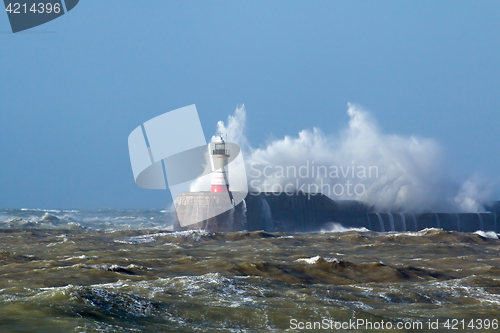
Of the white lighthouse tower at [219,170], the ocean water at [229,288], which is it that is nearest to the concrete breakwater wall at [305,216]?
the white lighthouse tower at [219,170]

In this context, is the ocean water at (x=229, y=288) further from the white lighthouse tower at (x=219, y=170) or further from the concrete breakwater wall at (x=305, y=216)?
the white lighthouse tower at (x=219, y=170)

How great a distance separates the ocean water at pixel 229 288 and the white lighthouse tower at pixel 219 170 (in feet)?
41.2

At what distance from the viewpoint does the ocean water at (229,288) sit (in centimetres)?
868

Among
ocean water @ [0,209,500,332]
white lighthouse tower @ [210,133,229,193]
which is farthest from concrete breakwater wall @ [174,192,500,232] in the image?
ocean water @ [0,209,500,332]

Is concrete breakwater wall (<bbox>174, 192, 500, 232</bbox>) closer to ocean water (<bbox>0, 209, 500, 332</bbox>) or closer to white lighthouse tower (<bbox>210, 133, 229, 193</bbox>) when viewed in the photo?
white lighthouse tower (<bbox>210, 133, 229, 193</bbox>)

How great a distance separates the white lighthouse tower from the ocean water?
494 inches

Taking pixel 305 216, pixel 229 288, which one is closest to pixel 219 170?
pixel 305 216

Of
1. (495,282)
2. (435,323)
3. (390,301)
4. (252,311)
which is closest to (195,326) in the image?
(252,311)

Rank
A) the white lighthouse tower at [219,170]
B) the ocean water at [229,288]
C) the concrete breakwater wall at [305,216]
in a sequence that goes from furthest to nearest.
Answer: the white lighthouse tower at [219,170] → the concrete breakwater wall at [305,216] → the ocean water at [229,288]

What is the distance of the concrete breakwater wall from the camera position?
1399 inches

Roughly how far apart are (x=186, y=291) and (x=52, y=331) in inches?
178

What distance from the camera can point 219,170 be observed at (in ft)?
119

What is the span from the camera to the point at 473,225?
157 feet

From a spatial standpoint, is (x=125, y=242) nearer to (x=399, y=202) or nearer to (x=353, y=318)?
(x=353, y=318)
